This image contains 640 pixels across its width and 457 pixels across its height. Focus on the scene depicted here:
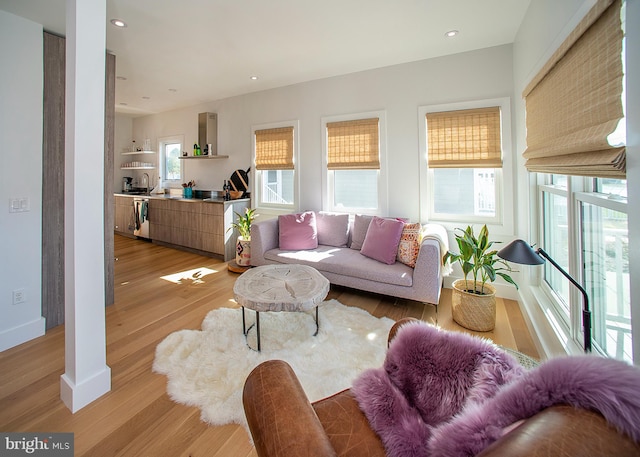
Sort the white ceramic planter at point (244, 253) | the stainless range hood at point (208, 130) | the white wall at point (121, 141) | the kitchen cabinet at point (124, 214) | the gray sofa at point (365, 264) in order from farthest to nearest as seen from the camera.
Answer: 1. the white wall at point (121, 141)
2. the kitchen cabinet at point (124, 214)
3. the stainless range hood at point (208, 130)
4. the white ceramic planter at point (244, 253)
5. the gray sofa at point (365, 264)

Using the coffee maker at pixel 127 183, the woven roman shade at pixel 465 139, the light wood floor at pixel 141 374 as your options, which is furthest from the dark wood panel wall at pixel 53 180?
the coffee maker at pixel 127 183

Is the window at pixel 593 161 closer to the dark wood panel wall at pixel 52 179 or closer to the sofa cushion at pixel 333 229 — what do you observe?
the sofa cushion at pixel 333 229

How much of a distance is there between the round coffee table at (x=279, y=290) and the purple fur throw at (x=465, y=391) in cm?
95

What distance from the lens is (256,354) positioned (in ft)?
6.91

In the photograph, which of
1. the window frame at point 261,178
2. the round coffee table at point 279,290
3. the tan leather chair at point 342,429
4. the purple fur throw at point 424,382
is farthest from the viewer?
the window frame at point 261,178

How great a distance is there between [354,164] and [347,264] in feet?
5.00

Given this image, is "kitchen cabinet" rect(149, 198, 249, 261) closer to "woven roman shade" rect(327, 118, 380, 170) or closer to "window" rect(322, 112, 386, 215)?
"window" rect(322, 112, 386, 215)

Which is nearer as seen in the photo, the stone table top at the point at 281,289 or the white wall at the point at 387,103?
the stone table top at the point at 281,289

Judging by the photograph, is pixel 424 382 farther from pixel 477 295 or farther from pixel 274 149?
pixel 274 149

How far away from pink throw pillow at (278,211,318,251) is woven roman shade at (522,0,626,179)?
2.45 m

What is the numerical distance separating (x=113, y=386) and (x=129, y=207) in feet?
17.5

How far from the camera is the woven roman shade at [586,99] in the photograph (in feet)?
3.65

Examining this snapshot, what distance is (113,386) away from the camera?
1.82 meters

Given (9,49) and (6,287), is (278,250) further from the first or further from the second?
(9,49)
